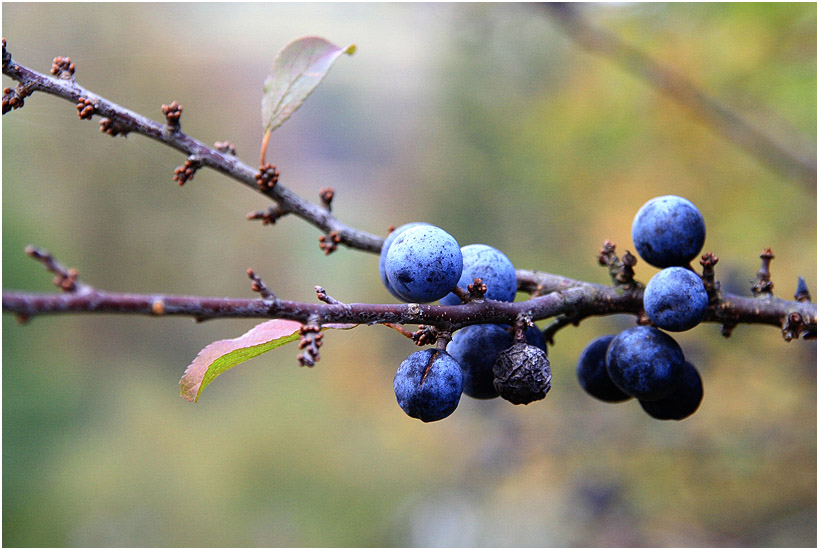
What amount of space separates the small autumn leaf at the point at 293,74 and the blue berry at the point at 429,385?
0.54 m

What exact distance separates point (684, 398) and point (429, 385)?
518 millimetres

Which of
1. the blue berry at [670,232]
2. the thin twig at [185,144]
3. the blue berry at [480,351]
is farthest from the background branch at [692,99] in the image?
the blue berry at [480,351]

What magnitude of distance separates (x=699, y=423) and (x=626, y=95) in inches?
73.4

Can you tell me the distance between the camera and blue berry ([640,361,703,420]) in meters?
0.98

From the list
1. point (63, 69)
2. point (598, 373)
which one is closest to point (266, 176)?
point (63, 69)

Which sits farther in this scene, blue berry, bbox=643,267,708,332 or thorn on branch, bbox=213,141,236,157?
thorn on branch, bbox=213,141,236,157

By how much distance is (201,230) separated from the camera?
322 inches

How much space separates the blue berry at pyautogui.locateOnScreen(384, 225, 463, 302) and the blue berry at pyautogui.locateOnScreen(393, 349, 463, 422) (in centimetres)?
8

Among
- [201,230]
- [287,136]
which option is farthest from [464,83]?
[201,230]

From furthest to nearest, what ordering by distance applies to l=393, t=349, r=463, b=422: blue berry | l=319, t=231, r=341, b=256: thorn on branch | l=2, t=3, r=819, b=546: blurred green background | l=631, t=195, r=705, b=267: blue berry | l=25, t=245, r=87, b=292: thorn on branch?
l=2, t=3, r=819, b=546: blurred green background < l=319, t=231, r=341, b=256: thorn on branch < l=631, t=195, r=705, b=267: blue berry < l=393, t=349, r=463, b=422: blue berry < l=25, t=245, r=87, b=292: thorn on branch

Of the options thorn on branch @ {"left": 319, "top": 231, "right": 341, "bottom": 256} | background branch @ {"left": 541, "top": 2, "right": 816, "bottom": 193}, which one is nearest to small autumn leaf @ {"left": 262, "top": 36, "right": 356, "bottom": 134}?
thorn on branch @ {"left": 319, "top": 231, "right": 341, "bottom": 256}

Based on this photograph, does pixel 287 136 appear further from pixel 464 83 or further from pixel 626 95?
pixel 626 95

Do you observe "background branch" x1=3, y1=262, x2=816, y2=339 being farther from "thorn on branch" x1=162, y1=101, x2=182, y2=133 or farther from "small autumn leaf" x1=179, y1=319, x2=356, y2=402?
"thorn on branch" x1=162, y1=101, x2=182, y2=133

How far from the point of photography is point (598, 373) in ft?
3.31
